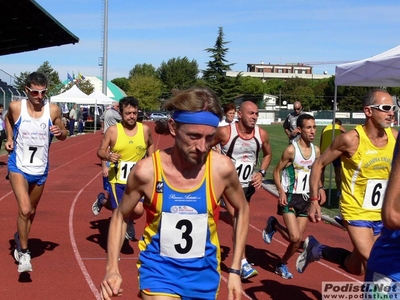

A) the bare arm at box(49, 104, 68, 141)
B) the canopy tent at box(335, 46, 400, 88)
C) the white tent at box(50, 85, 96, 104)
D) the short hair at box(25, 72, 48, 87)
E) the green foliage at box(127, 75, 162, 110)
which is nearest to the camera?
the short hair at box(25, 72, 48, 87)

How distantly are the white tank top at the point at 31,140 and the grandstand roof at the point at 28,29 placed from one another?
749 inches

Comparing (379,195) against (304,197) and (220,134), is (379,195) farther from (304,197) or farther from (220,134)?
(220,134)

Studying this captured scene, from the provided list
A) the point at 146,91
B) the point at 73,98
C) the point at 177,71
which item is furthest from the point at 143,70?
the point at 73,98

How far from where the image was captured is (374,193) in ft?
18.3

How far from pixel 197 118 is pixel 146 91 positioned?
115 m

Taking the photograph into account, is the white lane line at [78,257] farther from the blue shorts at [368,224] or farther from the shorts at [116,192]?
the blue shorts at [368,224]

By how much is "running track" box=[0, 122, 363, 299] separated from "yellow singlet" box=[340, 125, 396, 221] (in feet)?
4.81

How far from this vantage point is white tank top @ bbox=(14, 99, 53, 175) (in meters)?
7.12

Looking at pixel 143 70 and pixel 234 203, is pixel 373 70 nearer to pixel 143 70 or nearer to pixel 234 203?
pixel 234 203

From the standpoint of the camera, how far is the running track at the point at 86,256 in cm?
670

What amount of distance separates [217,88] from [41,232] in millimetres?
71814

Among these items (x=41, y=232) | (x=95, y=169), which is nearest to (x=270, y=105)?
(x=95, y=169)

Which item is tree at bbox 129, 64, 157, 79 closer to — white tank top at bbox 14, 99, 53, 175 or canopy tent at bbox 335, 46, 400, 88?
canopy tent at bbox 335, 46, 400, 88

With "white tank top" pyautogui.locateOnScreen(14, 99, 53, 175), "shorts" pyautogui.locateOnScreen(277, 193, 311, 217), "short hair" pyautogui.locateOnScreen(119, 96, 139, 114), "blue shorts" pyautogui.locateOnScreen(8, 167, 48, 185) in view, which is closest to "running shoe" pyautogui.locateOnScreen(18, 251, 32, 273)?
"blue shorts" pyautogui.locateOnScreen(8, 167, 48, 185)
